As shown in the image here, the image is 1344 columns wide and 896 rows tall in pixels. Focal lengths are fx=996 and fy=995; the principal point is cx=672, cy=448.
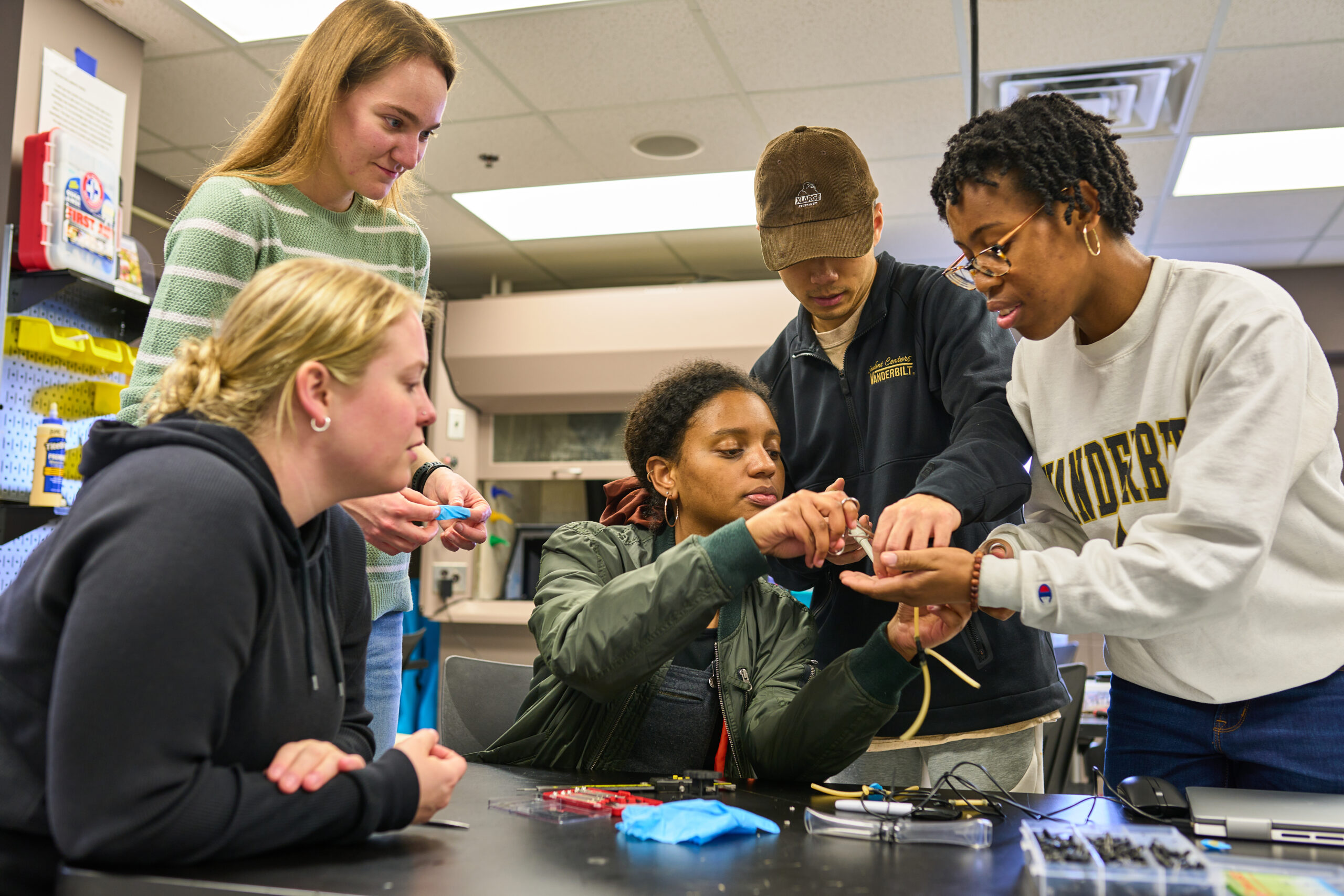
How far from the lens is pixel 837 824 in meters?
1.09

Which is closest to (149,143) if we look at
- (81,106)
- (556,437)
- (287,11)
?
(81,106)

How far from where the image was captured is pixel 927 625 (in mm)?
1456

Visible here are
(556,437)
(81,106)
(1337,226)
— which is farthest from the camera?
(556,437)

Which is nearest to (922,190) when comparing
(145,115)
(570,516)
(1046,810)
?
(570,516)

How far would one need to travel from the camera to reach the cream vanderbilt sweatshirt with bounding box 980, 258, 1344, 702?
1234mm

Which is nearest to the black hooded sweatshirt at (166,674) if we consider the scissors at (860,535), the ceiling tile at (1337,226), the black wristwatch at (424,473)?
the black wristwatch at (424,473)

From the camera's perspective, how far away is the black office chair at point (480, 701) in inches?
77.4

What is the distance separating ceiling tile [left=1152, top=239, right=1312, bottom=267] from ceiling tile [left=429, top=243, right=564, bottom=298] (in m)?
3.82

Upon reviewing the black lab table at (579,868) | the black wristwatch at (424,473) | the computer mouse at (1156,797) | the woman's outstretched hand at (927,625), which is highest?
the black wristwatch at (424,473)

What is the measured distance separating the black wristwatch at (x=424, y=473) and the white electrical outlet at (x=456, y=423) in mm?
4713

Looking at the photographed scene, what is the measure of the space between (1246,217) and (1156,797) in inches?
201

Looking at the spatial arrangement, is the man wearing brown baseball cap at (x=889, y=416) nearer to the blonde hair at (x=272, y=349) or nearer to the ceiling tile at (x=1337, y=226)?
the blonde hair at (x=272, y=349)

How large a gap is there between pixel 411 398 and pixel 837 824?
0.68m

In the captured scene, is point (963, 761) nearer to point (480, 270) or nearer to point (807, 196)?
point (807, 196)
